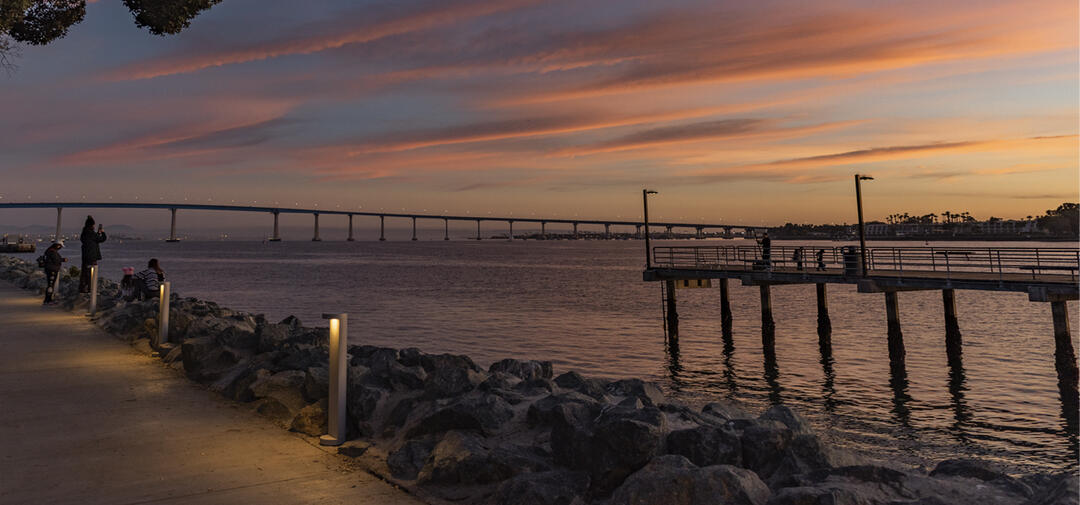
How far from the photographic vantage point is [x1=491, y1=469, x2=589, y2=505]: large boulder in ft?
16.5

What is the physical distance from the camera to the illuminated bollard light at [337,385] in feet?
22.6

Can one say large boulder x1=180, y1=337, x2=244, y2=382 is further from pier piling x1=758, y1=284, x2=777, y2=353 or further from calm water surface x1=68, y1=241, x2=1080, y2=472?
pier piling x1=758, y1=284, x2=777, y2=353

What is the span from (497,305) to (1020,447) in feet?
106

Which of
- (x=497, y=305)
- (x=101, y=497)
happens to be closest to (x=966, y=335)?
(x=497, y=305)

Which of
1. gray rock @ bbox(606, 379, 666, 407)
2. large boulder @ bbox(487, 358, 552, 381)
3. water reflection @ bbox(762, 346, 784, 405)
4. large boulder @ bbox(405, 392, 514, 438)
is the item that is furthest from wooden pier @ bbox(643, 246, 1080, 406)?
large boulder @ bbox(405, 392, 514, 438)

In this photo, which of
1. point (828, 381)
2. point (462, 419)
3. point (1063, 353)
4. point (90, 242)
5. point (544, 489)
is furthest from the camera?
point (1063, 353)

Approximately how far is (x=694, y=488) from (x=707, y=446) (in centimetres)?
108

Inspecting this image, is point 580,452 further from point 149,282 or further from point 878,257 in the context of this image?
point 878,257

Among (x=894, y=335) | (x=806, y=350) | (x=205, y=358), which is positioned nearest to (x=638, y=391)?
(x=205, y=358)

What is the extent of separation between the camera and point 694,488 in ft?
15.2

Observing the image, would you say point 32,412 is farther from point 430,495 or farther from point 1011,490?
point 1011,490

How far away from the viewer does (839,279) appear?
27.6m

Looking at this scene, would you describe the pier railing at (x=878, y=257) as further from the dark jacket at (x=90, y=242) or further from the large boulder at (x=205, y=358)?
the dark jacket at (x=90, y=242)

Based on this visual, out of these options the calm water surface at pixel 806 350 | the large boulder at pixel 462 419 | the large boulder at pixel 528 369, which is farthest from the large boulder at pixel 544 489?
the calm water surface at pixel 806 350
